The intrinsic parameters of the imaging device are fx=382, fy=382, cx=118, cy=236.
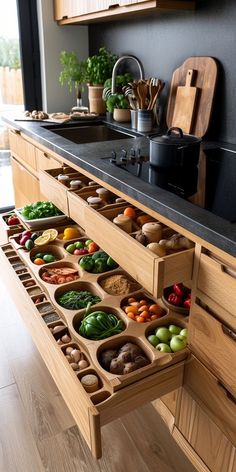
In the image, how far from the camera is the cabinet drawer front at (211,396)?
3.34 ft

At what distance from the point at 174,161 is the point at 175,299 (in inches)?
18.1

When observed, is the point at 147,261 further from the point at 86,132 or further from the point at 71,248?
the point at 86,132

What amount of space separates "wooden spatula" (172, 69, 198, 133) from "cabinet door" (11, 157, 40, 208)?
2.88 feet

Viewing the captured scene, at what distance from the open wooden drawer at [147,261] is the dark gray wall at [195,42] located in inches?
35.1

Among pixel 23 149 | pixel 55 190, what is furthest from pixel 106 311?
pixel 23 149

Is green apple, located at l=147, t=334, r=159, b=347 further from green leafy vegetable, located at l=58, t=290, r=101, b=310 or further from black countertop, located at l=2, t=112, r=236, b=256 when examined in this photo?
black countertop, located at l=2, t=112, r=236, b=256

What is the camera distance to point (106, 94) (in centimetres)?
236

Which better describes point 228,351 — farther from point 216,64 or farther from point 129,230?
point 216,64

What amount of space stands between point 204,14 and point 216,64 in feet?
0.79

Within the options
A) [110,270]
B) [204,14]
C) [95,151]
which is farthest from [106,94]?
[110,270]

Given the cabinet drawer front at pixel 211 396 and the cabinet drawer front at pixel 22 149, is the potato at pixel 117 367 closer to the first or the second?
the cabinet drawer front at pixel 211 396

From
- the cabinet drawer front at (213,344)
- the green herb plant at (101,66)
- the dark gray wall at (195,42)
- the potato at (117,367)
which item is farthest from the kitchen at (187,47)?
the potato at (117,367)

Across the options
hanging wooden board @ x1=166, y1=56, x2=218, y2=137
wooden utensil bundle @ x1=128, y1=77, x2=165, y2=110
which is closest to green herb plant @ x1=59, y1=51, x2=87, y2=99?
wooden utensil bundle @ x1=128, y1=77, x2=165, y2=110

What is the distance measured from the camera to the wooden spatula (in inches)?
71.3
